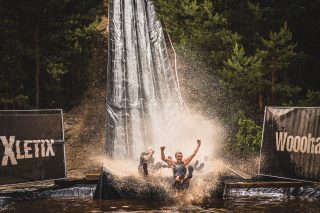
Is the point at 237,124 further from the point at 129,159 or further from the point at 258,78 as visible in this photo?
the point at 129,159

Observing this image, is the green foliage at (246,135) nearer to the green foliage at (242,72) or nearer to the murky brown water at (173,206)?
the green foliage at (242,72)

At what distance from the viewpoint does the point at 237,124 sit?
858 inches

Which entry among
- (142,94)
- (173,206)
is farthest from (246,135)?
(173,206)

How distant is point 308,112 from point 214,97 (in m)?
10.6

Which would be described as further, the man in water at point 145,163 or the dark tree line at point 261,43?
the dark tree line at point 261,43

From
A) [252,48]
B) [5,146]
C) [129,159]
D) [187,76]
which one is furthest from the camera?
[187,76]

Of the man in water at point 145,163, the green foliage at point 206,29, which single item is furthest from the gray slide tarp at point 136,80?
the man in water at point 145,163

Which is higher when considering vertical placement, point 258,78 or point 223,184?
point 258,78

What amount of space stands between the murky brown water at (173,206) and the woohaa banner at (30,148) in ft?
3.42

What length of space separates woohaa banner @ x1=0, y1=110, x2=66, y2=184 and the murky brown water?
104 centimetres

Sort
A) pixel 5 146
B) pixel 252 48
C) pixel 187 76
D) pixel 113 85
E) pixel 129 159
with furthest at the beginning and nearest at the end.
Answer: pixel 187 76, pixel 113 85, pixel 252 48, pixel 129 159, pixel 5 146

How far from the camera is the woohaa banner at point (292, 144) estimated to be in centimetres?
1330

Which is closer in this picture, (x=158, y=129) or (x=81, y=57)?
(x=158, y=129)

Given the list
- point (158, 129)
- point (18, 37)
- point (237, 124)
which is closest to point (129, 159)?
point (158, 129)
